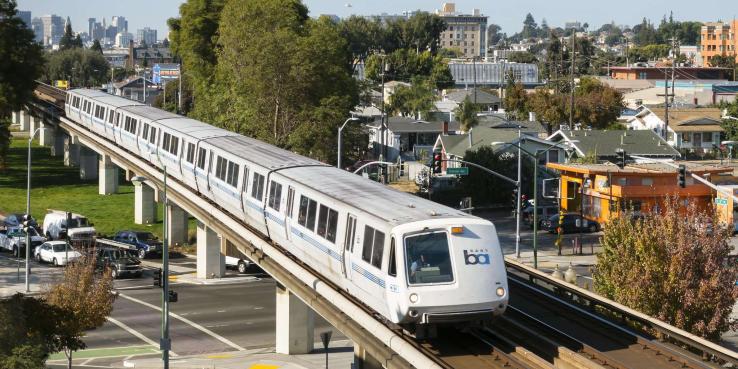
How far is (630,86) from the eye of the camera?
17638 cm

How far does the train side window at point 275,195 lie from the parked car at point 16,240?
31.2 meters

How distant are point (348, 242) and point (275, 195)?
8031 mm

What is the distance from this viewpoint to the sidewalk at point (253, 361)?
3772 centimetres

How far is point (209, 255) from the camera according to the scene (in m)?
55.1

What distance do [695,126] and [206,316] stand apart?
72958 mm

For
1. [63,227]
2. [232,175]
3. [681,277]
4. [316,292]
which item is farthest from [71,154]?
[681,277]

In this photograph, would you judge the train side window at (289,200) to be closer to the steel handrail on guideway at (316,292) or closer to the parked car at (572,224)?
the steel handrail on guideway at (316,292)

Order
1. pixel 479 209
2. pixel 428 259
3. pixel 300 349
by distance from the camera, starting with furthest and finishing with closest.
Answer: pixel 479 209, pixel 300 349, pixel 428 259

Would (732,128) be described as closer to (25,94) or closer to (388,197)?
(25,94)

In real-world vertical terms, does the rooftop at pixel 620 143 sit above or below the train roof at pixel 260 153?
below

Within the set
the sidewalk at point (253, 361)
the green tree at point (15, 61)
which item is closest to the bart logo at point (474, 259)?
the sidewalk at point (253, 361)

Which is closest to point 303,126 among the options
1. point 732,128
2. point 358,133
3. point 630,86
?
point 358,133

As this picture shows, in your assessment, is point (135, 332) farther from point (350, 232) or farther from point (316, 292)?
point (350, 232)

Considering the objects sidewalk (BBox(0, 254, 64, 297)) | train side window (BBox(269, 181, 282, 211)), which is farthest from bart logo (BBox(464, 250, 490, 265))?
sidewalk (BBox(0, 254, 64, 297))
